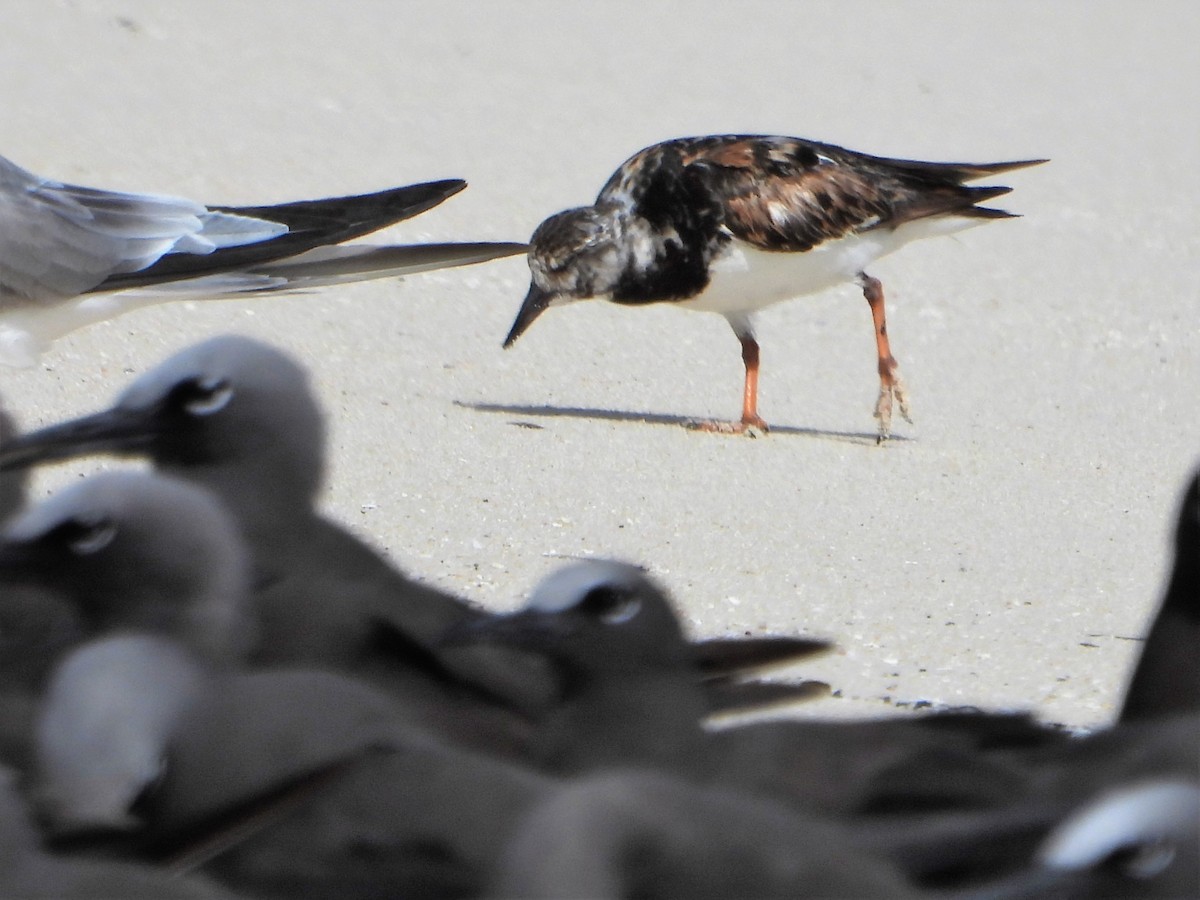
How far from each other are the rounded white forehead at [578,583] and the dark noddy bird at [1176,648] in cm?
90

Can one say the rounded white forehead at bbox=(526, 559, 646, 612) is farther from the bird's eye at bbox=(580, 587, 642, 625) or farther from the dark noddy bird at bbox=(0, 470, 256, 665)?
the dark noddy bird at bbox=(0, 470, 256, 665)

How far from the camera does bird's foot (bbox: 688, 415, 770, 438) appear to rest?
7590 millimetres

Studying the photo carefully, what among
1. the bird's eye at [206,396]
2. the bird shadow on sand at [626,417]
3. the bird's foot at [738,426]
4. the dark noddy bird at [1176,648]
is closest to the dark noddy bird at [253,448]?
the bird's eye at [206,396]

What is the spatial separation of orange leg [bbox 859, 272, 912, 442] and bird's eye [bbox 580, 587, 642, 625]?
469 cm

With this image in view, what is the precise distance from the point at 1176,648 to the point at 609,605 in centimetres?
101

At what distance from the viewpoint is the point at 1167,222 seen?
12.5m

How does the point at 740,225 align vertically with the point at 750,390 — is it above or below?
above

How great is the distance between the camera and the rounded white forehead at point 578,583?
3188 millimetres

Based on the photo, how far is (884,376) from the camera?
8242 millimetres

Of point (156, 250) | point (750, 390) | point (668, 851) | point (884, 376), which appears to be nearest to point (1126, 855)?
point (668, 851)

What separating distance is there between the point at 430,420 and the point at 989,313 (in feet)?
14.0

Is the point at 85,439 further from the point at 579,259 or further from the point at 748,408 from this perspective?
the point at 579,259

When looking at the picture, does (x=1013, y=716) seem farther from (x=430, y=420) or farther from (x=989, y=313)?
(x=989, y=313)

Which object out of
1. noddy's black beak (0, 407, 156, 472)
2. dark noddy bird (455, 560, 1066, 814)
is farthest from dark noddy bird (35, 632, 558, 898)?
noddy's black beak (0, 407, 156, 472)
